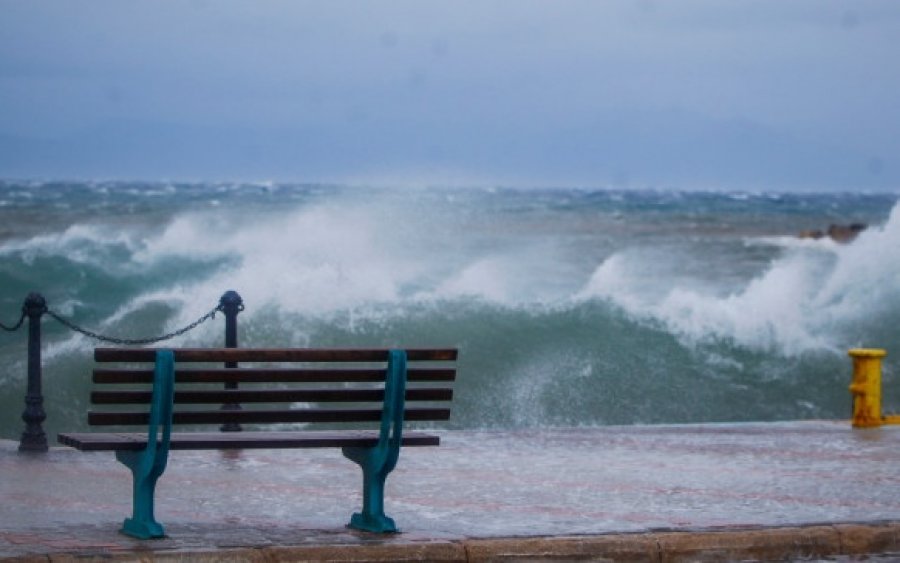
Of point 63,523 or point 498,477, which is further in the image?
point 498,477

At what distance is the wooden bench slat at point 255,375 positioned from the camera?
885 cm

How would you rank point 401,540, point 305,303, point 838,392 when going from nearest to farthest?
point 401,540 < point 838,392 < point 305,303

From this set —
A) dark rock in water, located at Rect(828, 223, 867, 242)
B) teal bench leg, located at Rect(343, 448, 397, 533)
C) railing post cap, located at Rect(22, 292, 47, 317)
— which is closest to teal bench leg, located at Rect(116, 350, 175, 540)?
teal bench leg, located at Rect(343, 448, 397, 533)

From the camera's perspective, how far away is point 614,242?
206ft

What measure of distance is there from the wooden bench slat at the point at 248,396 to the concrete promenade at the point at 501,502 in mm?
686

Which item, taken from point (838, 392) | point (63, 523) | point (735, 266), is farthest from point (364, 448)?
point (735, 266)

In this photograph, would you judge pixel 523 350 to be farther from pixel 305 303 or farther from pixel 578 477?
pixel 578 477

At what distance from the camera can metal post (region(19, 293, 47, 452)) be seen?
1231 cm

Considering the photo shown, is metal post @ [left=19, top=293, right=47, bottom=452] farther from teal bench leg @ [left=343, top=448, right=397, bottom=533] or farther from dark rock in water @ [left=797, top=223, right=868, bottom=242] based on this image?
dark rock in water @ [left=797, top=223, right=868, bottom=242]

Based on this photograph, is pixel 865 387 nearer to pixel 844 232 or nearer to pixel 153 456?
pixel 153 456

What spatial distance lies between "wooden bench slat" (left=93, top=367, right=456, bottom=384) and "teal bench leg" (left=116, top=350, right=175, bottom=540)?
0.07 meters

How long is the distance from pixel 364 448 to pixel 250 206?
2570 inches

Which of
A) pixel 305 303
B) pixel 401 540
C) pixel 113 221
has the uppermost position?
pixel 113 221

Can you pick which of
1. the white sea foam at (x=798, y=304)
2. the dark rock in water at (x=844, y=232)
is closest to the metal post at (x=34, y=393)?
the white sea foam at (x=798, y=304)
